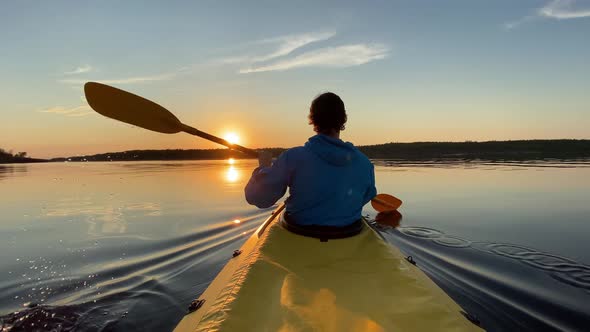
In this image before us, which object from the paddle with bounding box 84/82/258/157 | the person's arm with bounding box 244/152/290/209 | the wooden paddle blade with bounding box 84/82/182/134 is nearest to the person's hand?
the person's arm with bounding box 244/152/290/209

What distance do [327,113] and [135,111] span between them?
377 centimetres

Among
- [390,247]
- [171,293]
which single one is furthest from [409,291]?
[171,293]

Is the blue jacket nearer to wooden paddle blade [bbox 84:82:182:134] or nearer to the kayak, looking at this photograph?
the kayak

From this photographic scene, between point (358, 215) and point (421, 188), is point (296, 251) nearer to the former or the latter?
point (358, 215)

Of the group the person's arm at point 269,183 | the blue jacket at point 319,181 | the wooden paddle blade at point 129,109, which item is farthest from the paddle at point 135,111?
the blue jacket at point 319,181

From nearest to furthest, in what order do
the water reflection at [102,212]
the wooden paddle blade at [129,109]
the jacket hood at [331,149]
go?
the jacket hood at [331,149] < the wooden paddle blade at [129,109] < the water reflection at [102,212]

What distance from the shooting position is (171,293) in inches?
185

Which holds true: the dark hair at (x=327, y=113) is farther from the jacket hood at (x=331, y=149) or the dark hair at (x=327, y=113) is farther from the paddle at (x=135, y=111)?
the paddle at (x=135, y=111)

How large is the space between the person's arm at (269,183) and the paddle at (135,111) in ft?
6.33

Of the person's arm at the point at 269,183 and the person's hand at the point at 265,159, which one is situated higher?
the person's hand at the point at 265,159

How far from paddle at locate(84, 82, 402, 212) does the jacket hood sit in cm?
223

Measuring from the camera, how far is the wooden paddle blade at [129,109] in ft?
17.8

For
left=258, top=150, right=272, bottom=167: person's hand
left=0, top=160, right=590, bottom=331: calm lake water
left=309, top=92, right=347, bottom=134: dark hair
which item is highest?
left=309, top=92, right=347, bottom=134: dark hair

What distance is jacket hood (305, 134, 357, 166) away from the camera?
10.0ft
